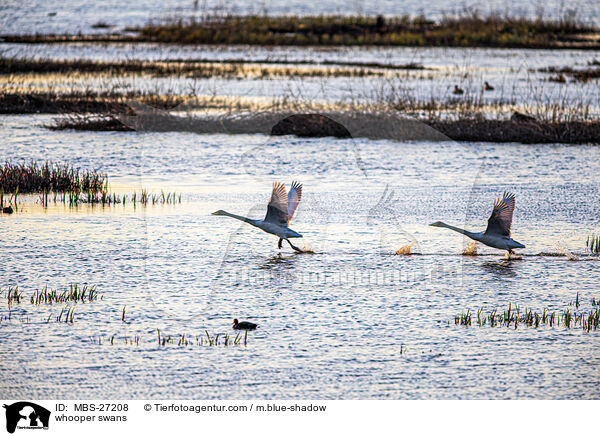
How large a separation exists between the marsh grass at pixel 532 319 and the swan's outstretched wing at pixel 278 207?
2246 millimetres

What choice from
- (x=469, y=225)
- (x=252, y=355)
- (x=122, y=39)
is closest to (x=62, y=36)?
(x=122, y=39)

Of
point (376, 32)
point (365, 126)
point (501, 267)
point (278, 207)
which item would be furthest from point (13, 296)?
point (376, 32)

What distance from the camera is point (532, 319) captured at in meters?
7.60

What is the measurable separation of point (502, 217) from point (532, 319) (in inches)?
63.4

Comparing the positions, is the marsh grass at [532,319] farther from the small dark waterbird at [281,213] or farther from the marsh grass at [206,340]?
the small dark waterbird at [281,213]

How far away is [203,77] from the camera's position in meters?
27.9

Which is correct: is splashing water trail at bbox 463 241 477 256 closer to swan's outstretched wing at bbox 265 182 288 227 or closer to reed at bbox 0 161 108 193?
swan's outstretched wing at bbox 265 182 288 227

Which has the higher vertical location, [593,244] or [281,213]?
[281,213]

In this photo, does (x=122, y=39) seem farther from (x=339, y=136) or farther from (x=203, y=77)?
(x=339, y=136)

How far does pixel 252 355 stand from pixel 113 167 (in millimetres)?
9064

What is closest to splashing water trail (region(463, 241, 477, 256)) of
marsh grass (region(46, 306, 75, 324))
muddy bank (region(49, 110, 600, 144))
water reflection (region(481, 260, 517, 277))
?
water reflection (region(481, 260, 517, 277))
